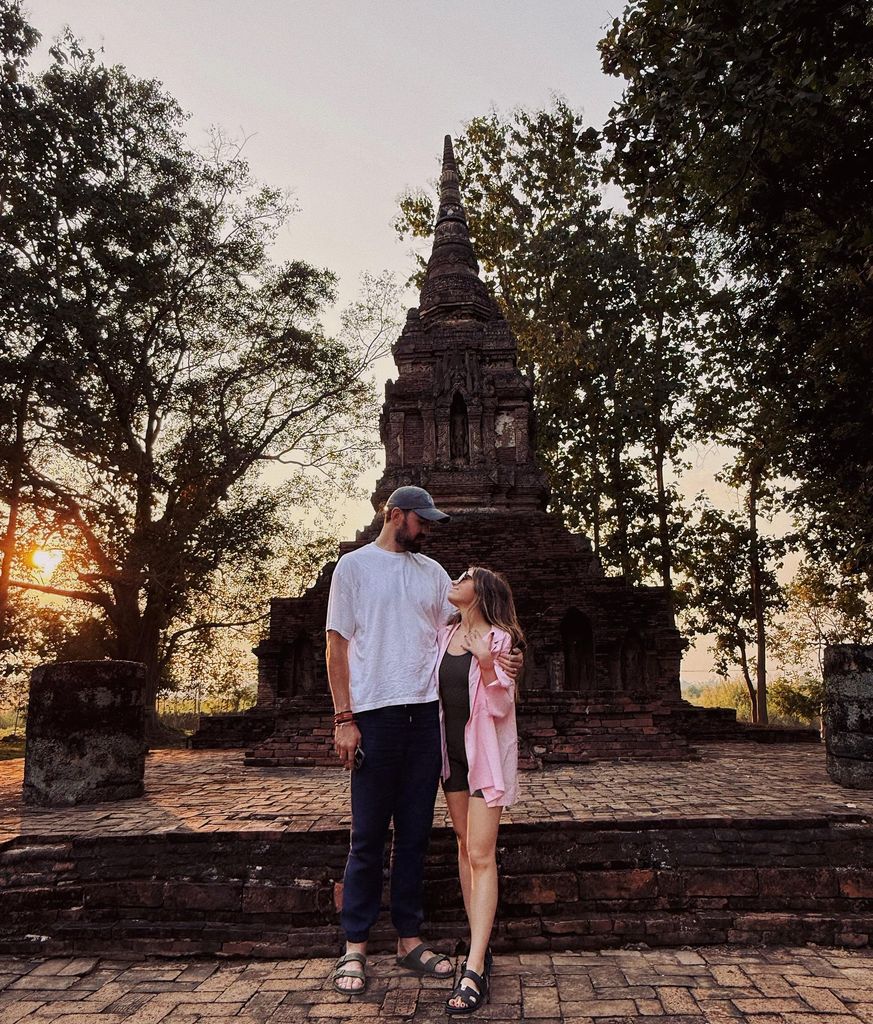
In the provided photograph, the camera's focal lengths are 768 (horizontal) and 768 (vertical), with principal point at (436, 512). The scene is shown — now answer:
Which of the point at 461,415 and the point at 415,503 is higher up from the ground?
the point at 461,415

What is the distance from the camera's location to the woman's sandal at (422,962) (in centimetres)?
337

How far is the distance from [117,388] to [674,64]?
1264 cm

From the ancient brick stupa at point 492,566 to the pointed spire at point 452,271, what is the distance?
3 cm

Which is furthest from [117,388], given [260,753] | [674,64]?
[674,64]

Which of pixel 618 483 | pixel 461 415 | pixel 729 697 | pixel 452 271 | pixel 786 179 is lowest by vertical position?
pixel 729 697

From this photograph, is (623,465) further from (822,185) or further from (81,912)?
(81,912)

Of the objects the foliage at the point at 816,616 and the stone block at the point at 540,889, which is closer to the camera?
the stone block at the point at 540,889

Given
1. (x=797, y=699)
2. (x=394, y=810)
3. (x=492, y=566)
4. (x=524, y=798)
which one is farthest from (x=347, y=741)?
(x=797, y=699)

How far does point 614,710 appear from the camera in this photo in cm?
909

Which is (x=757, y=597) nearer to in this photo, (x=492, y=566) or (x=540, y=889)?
(x=492, y=566)

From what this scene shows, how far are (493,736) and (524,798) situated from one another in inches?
105

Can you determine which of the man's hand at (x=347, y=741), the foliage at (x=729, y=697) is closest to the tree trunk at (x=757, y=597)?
the foliage at (x=729, y=697)

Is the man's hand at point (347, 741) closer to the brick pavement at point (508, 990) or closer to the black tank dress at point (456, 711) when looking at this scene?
the black tank dress at point (456, 711)

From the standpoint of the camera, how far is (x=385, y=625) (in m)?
3.59
